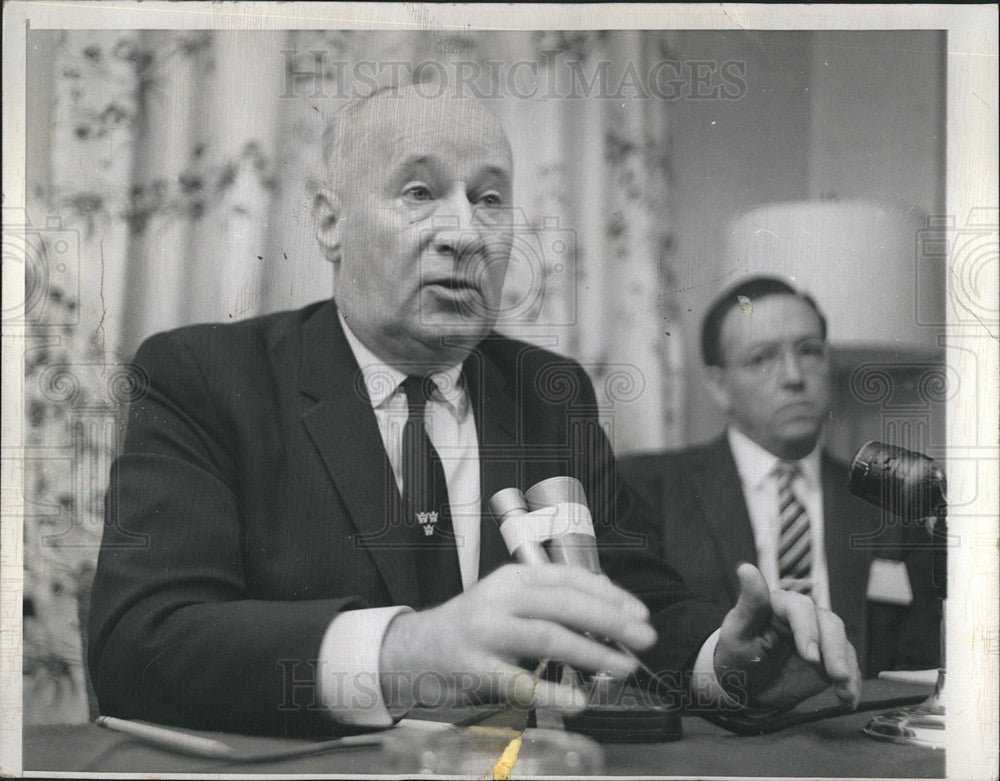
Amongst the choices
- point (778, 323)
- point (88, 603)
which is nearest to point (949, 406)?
point (778, 323)

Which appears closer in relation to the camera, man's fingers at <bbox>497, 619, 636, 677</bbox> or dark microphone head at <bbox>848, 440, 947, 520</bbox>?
man's fingers at <bbox>497, 619, 636, 677</bbox>

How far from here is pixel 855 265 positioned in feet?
9.11

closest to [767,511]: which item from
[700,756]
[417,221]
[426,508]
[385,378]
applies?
[700,756]

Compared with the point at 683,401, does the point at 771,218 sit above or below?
above

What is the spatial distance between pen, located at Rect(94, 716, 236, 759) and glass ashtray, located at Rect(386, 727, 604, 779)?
1.29 ft

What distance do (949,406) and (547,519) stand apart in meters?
1.00

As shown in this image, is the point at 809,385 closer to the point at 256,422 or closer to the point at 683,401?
the point at 683,401

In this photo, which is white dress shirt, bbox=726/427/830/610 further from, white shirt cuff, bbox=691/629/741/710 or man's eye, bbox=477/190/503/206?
man's eye, bbox=477/190/503/206

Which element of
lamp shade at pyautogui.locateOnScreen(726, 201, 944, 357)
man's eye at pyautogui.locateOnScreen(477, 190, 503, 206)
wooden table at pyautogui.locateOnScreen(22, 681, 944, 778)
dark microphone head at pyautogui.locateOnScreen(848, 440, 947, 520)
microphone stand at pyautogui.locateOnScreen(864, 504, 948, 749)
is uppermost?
man's eye at pyautogui.locateOnScreen(477, 190, 503, 206)

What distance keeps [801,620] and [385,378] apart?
112cm

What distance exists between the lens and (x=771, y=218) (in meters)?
2.76

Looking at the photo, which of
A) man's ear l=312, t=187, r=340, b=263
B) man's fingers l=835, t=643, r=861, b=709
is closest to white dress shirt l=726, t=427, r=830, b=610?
man's fingers l=835, t=643, r=861, b=709

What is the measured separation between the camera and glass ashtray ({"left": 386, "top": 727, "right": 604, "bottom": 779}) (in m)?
2.72

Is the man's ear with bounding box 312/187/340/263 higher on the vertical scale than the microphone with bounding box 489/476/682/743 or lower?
higher
